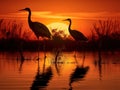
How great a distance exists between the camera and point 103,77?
13.1 meters

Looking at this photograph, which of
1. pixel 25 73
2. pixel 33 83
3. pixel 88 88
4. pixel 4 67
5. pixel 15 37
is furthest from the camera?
pixel 15 37

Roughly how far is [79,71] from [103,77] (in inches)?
87.1

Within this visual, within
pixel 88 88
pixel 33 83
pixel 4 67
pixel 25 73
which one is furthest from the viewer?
pixel 4 67

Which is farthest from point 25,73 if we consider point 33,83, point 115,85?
point 115,85

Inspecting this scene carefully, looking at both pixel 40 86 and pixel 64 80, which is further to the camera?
pixel 64 80

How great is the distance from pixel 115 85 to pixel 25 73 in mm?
3501

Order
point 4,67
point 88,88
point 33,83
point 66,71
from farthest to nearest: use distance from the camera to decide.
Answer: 1. point 4,67
2. point 66,71
3. point 33,83
4. point 88,88

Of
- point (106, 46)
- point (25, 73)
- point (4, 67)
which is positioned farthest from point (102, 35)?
point (25, 73)

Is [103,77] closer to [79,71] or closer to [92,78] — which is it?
[92,78]

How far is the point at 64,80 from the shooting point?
492 inches

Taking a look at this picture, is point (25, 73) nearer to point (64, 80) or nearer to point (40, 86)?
point (64, 80)

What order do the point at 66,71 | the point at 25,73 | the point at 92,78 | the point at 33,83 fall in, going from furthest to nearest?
the point at 66,71
the point at 25,73
the point at 92,78
the point at 33,83

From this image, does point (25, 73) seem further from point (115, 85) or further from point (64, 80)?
point (115, 85)

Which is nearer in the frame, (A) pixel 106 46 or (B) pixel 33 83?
(B) pixel 33 83
